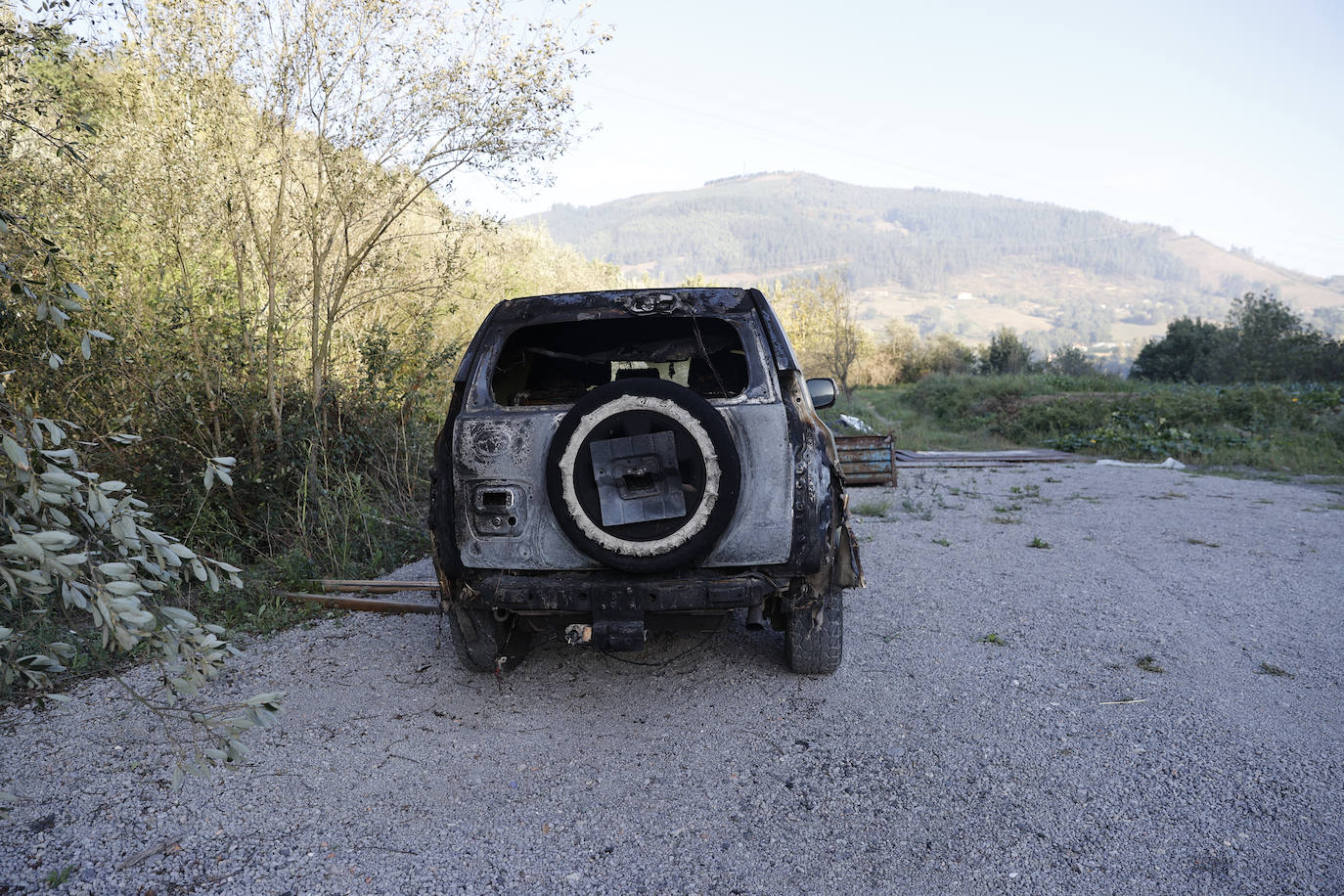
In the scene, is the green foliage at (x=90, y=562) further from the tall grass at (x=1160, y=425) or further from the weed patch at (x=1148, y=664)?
the tall grass at (x=1160, y=425)

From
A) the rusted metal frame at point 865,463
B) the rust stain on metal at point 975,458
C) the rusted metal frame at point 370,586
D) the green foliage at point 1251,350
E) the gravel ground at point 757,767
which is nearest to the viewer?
the gravel ground at point 757,767

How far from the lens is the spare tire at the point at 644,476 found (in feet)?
10.5

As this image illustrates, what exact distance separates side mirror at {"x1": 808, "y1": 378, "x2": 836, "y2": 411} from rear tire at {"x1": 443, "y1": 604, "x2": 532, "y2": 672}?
78.8 inches

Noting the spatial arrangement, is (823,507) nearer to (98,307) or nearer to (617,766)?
(617,766)

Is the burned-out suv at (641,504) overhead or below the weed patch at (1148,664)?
overhead

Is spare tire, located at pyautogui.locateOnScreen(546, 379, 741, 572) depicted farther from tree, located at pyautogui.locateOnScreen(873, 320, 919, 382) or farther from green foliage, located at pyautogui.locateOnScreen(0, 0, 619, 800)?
tree, located at pyautogui.locateOnScreen(873, 320, 919, 382)

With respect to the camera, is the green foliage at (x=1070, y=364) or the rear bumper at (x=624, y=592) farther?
the green foliage at (x=1070, y=364)

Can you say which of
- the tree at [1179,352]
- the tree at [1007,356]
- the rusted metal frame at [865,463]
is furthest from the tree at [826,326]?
the rusted metal frame at [865,463]

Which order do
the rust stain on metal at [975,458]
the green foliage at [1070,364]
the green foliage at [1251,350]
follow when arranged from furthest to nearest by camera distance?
the green foliage at [1070,364]
the green foliage at [1251,350]
the rust stain on metal at [975,458]

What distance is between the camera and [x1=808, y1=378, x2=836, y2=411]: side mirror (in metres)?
4.38

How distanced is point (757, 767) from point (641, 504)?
1.13m

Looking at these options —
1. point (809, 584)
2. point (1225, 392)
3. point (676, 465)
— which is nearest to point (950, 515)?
point (809, 584)

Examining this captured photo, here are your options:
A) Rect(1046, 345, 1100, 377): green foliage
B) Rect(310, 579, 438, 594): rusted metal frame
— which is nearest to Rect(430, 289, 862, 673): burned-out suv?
Rect(310, 579, 438, 594): rusted metal frame

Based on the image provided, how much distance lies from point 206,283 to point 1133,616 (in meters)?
7.47
